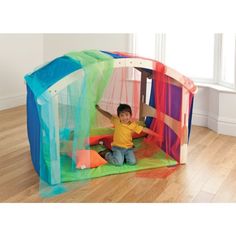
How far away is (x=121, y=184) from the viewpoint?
7.23 feet

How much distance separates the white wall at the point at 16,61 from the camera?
4.10 m

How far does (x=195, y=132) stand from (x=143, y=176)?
1.11 m

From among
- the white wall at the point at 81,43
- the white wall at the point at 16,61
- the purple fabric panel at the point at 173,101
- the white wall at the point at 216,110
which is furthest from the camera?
the white wall at the point at 16,61

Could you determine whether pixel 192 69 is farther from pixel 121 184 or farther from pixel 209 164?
pixel 121 184

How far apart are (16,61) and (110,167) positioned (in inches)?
91.8

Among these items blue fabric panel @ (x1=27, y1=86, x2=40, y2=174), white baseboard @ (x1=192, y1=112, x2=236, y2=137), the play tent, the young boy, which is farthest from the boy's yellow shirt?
white baseboard @ (x1=192, y1=112, x2=236, y2=137)

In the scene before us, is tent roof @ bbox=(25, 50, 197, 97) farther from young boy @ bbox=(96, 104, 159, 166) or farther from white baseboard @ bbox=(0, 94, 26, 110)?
white baseboard @ bbox=(0, 94, 26, 110)

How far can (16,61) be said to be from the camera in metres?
4.25

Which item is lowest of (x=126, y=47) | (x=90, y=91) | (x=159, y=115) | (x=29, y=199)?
(x=29, y=199)

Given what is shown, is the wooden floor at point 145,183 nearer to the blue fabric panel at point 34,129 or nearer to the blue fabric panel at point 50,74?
the blue fabric panel at point 34,129

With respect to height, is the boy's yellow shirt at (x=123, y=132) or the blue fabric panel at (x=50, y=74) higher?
the blue fabric panel at (x=50, y=74)

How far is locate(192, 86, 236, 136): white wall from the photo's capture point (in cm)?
318

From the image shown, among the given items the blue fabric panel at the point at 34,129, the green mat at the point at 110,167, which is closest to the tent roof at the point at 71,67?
the blue fabric panel at the point at 34,129

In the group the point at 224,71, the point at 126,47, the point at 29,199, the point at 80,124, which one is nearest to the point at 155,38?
the point at 126,47
